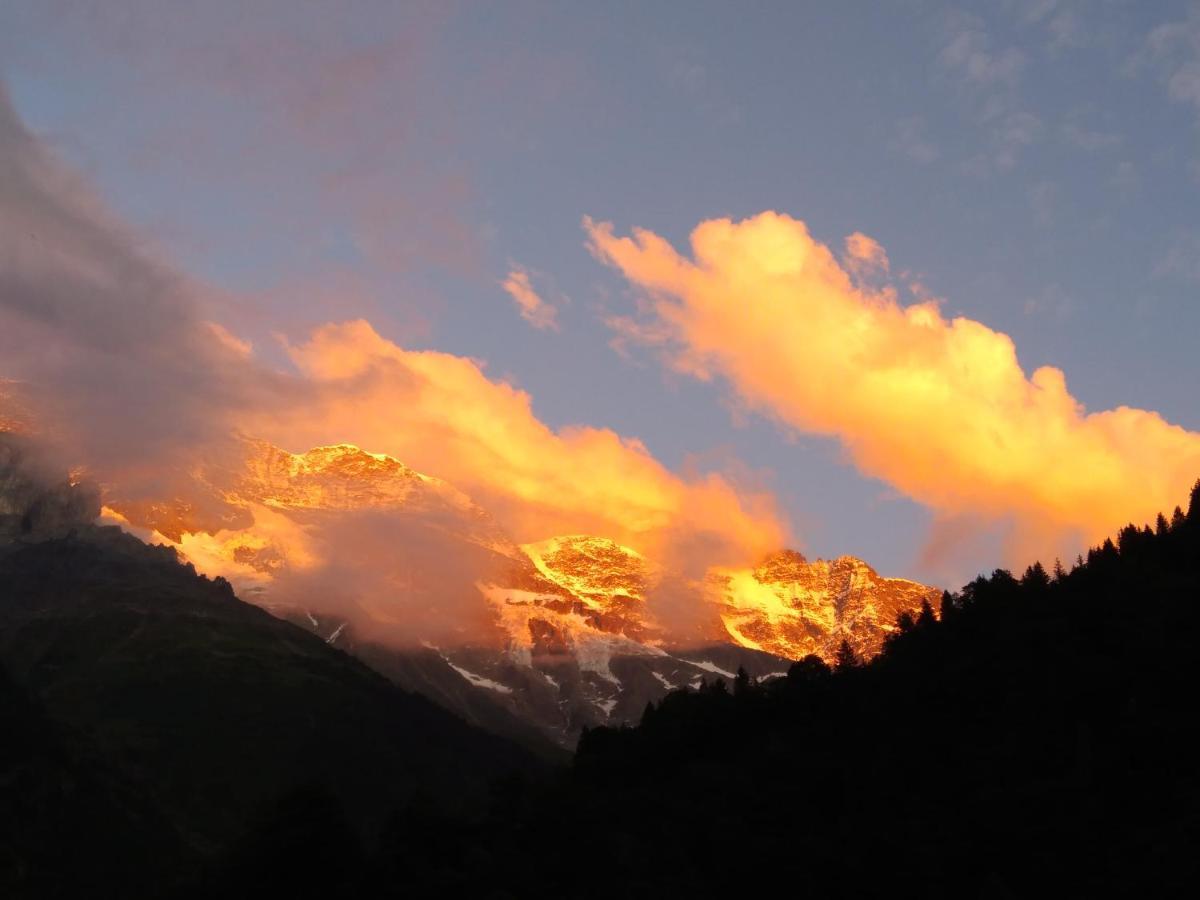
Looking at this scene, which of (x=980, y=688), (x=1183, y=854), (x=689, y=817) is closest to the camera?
(x=1183, y=854)

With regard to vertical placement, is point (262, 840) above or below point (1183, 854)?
below

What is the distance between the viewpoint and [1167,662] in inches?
5438

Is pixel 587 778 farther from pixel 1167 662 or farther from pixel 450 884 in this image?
pixel 1167 662

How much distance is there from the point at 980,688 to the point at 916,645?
1015 inches

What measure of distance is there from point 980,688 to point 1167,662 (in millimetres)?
20189

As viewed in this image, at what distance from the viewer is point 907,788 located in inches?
5241

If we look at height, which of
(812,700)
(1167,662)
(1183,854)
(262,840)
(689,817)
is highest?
(1167,662)

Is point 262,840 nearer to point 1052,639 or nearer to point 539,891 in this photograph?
A: point 539,891

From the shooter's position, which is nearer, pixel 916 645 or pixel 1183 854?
pixel 1183 854

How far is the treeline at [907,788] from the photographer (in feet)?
379

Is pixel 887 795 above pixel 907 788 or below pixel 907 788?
below

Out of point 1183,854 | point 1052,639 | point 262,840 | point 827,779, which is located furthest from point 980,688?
point 262,840

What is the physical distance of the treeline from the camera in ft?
379

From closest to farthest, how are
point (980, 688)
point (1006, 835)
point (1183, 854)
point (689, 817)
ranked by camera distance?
point (1183, 854), point (1006, 835), point (689, 817), point (980, 688)
